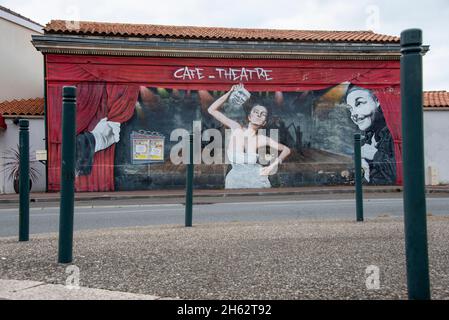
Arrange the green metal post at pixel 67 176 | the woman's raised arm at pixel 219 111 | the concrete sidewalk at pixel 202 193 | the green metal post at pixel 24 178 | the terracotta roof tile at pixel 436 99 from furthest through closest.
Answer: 1. the terracotta roof tile at pixel 436 99
2. the woman's raised arm at pixel 219 111
3. the concrete sidewalk at pixel 202 193
4. the green metal post at pixel 24 178
5. the green metal post at pixel 67 176

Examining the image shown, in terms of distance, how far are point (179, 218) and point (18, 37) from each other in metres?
16.5

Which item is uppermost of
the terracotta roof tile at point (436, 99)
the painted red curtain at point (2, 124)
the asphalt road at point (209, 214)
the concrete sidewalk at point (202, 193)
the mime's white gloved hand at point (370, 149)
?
the terracotta roof tile at point (436, 99)

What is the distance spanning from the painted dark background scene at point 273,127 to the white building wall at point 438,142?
3.24m

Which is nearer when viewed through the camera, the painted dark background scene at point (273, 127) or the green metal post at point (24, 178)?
the green metal post at point (24, 178)

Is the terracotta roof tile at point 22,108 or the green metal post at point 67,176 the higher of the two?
the terracotta roof tile at point 22,108

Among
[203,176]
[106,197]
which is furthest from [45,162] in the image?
[203,176]

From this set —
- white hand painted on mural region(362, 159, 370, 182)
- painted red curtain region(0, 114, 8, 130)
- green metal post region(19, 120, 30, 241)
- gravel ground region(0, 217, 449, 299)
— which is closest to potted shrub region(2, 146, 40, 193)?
painted red curtain region(0, 114, 8, 130)

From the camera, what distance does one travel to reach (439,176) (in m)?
21.5

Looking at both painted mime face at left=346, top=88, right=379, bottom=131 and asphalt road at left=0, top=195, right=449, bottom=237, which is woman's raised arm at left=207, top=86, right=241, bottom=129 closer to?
painted mime face at left=346, top=88, right=379, bottom=131

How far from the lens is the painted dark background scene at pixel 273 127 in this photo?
1941 centimetres

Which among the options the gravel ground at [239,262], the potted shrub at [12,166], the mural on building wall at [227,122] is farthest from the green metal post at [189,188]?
the potted shrub at [12,166]

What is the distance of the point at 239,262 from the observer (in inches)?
191

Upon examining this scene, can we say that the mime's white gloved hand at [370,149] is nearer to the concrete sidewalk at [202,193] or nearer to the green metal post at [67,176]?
the concrete sidewalk at [202,193]
